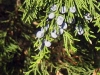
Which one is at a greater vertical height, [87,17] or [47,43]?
[87,17]

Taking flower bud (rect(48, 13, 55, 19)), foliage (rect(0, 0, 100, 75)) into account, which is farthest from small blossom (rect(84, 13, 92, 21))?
flower bud (rect(48, 13, 55, 19))

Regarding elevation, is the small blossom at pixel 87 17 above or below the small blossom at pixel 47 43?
above

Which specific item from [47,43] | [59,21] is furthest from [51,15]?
[47,43]

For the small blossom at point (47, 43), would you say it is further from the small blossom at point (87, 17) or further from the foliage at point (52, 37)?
the small blossom at point (87, 17)

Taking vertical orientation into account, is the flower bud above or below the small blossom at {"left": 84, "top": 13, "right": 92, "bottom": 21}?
above

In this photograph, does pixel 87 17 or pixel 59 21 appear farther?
pixel 87 17

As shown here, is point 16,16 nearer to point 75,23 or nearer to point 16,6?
point 16,6

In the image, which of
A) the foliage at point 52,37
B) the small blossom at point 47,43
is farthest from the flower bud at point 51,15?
the small blossom at point 47,43

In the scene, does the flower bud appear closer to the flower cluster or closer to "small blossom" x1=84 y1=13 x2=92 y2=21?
the flower cluster

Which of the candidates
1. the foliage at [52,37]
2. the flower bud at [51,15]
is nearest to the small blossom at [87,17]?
the foliage at [52,37]

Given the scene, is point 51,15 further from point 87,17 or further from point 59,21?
point 87,17

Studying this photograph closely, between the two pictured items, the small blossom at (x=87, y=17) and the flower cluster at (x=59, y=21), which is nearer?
the flower cluster at (x=59, y=21)

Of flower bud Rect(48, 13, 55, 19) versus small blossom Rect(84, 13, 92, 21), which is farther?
small blossom Rect(84, 13, 92, 21)
